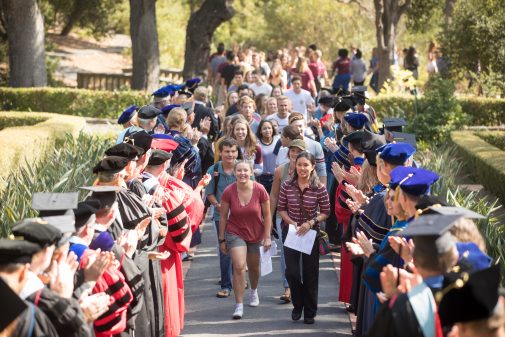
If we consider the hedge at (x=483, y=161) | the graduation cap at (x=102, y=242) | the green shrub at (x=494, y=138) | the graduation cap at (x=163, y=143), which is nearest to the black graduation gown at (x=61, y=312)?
the graduation cap at (x=102, y=242)

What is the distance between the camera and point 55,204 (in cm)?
588

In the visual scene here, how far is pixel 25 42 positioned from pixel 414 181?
21.0 metres

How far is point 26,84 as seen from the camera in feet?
87.1

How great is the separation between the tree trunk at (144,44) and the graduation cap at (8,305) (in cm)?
2304

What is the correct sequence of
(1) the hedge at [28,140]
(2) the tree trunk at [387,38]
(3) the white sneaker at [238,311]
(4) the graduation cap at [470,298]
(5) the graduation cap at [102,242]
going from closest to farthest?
(4) the graduation cap at [470,298] < (5) the graduation cap at [102,242] < (3) the white sneaker at [238,311] < (1) the hedge at [28,140] < (2) the tree trunk at [387,38]

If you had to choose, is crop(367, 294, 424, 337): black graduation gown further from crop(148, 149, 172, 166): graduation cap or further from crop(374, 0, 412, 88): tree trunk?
crop(374, 0, 412, 88): tree trunk

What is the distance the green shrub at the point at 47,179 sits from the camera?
8.88 meters

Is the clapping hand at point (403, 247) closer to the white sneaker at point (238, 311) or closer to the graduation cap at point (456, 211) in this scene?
the graduation cap at point (456, 211)

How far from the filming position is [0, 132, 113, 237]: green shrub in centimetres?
888

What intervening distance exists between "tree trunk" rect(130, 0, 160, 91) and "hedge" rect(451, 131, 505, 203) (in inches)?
418

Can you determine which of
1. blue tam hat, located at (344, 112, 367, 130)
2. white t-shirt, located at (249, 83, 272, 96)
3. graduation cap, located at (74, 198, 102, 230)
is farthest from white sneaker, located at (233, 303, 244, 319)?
white t-shirt, located at (249, 83, 272, 96)

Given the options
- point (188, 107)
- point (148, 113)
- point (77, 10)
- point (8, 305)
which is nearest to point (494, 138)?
point (188, 107)

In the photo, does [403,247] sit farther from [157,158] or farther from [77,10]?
[77,10]

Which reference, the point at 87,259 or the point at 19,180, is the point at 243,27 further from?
the point at 87,259
